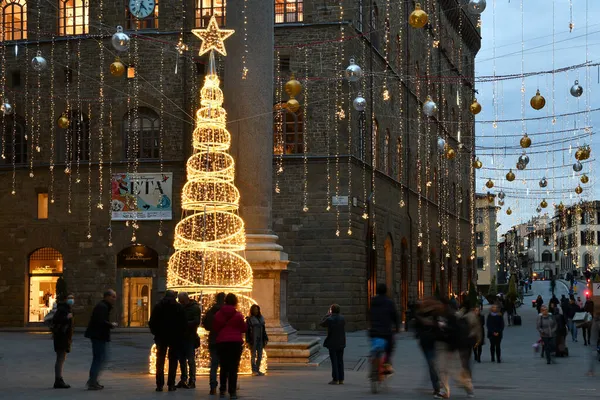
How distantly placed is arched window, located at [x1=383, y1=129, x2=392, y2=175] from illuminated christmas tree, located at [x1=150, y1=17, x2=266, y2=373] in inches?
919

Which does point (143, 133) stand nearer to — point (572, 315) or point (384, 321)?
point (572, 315)

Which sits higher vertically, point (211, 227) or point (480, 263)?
point (480, 263)

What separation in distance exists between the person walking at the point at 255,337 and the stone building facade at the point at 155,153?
1752 cm

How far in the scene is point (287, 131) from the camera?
37.7 metres

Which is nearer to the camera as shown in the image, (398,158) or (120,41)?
(120,41)

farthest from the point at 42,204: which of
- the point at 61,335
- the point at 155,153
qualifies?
the point at 61,335

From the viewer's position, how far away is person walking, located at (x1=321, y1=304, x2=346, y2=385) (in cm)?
1728

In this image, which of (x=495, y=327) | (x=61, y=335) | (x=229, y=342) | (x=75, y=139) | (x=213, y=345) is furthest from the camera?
(x=75, y=139)

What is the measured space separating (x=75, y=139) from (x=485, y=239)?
242ft

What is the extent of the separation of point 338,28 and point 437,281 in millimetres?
22337

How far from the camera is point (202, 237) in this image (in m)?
19.2

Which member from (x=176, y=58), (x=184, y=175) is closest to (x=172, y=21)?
(x=176, y=58)

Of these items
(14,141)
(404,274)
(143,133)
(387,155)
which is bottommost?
(404,274)

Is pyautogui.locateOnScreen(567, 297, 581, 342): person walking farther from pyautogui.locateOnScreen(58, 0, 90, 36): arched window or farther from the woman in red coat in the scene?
the woman in red coat
